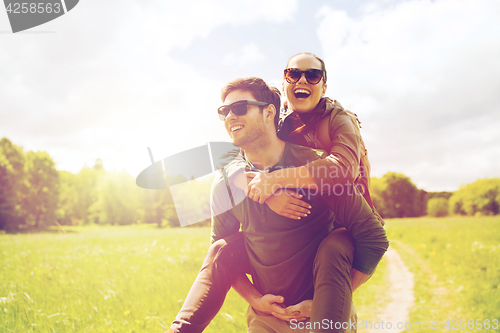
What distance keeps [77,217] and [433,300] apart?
220 feet

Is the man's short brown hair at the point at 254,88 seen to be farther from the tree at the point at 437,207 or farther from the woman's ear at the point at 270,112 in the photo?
the tree at the point at 437,207

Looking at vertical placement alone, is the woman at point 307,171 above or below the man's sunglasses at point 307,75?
below

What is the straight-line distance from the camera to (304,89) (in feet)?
8.03

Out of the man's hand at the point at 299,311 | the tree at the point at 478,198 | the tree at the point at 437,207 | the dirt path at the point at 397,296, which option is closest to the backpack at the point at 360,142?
the man's hand at the point at 299,311

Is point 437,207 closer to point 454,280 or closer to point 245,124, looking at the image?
point 454,280

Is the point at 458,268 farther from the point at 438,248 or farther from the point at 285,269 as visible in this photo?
the point at 285,269

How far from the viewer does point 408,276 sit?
30.7 feet

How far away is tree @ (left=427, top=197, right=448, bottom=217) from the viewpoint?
48.8m

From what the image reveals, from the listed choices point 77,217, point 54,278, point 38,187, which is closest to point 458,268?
point 54,278

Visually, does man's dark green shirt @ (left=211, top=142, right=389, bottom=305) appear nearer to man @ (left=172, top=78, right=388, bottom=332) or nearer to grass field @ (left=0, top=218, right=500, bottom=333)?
man @ (left=172, top=78, right=388, bottom=332)

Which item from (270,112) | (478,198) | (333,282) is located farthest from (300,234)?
(478,198)

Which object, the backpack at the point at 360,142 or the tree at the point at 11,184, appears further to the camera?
the tree at the point at 11,184

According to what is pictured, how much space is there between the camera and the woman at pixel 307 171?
6.38 ft

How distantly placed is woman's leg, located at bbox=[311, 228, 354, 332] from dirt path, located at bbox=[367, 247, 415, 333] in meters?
4.46
